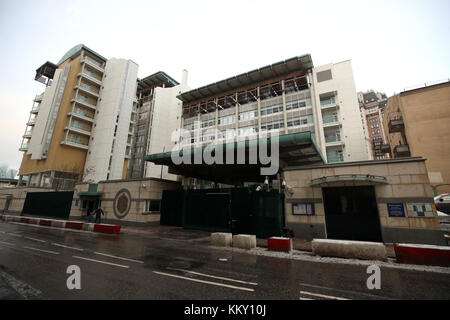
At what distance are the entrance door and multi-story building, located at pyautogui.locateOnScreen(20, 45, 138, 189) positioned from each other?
53716 millimetres

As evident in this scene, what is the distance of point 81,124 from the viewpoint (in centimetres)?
5550

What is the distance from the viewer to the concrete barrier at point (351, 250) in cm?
939

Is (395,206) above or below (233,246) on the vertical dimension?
above

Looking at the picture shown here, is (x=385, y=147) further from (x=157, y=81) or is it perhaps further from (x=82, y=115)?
(x=82, y=115)

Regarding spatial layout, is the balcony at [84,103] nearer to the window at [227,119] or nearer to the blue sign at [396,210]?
the window at [227,119]

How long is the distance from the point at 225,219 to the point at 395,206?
13005mm

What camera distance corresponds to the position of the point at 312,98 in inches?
1668

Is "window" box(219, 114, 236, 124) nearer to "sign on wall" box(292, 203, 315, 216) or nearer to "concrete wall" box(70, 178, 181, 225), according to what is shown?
"concrete wall" box(70, 178, 181, 225)

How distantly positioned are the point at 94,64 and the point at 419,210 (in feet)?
252

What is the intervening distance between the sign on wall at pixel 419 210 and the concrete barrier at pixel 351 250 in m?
5.46

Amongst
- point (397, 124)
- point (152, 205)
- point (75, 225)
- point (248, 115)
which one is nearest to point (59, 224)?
point (75, 225)
